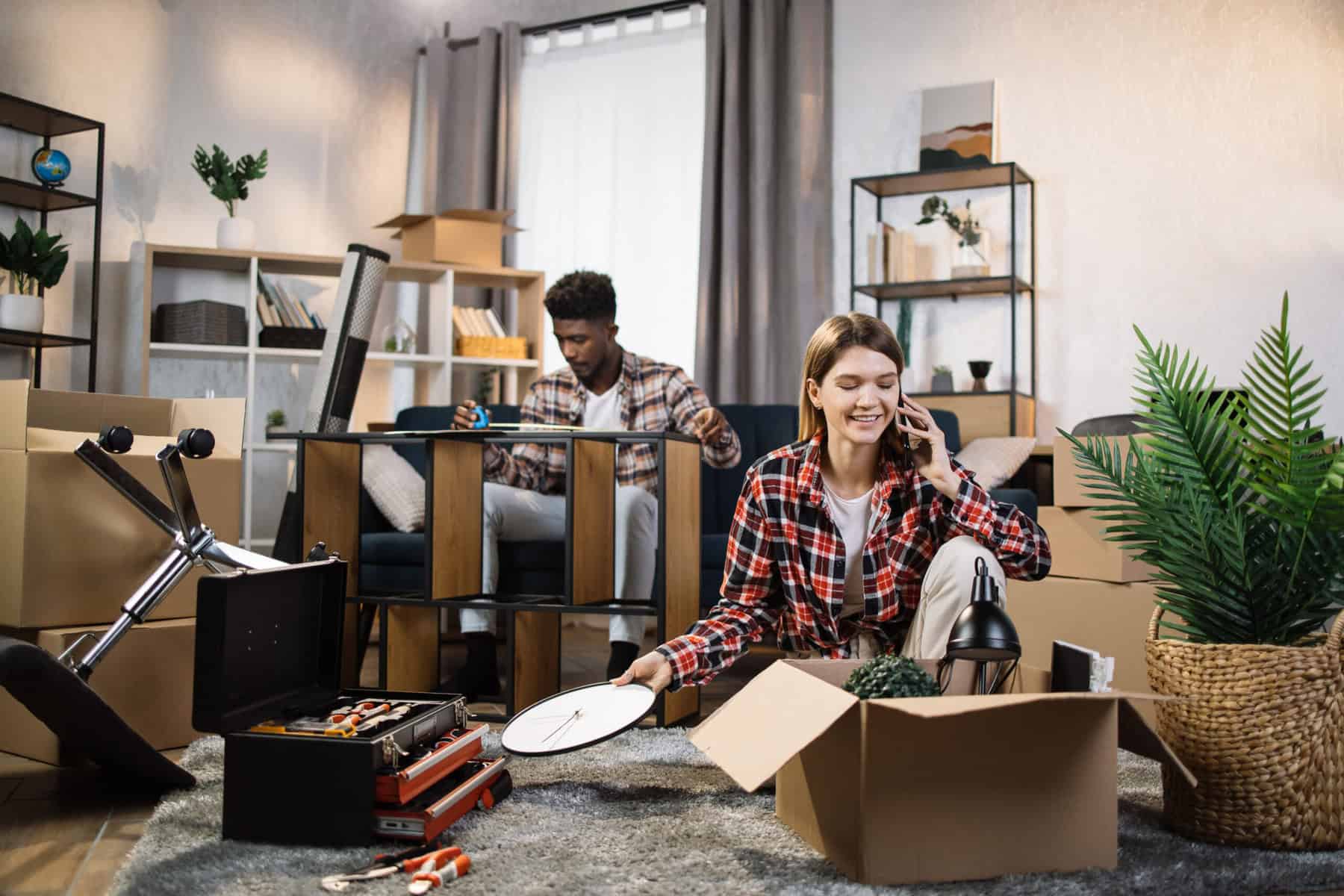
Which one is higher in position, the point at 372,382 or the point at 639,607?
the point at 372,382

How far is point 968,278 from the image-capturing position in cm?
400

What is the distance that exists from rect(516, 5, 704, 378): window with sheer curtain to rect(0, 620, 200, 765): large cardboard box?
2.73m

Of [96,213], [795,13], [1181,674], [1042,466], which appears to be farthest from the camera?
[795,13]

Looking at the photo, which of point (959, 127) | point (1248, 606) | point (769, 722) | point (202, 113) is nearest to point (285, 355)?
point (202, 113)

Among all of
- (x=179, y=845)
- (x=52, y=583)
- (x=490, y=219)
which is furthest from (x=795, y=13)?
(x=179, y=845)

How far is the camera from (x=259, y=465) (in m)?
4.53

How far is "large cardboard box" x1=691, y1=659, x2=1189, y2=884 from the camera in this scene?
1.33 meters

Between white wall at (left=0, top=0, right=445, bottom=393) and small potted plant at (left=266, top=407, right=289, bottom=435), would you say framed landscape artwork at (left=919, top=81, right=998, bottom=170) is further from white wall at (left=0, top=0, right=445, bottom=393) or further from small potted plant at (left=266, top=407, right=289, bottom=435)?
small potted plant at (left=266, top=407, right=289, bottom=435)

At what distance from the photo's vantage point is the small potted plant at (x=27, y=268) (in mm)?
3547

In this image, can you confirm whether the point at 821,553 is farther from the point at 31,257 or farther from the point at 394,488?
the point at 31,257

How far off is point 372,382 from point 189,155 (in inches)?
43.4

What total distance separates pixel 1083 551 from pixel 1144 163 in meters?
2.26

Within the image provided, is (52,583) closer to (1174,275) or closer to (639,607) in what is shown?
(639,607)

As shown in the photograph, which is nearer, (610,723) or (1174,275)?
(610,723)
